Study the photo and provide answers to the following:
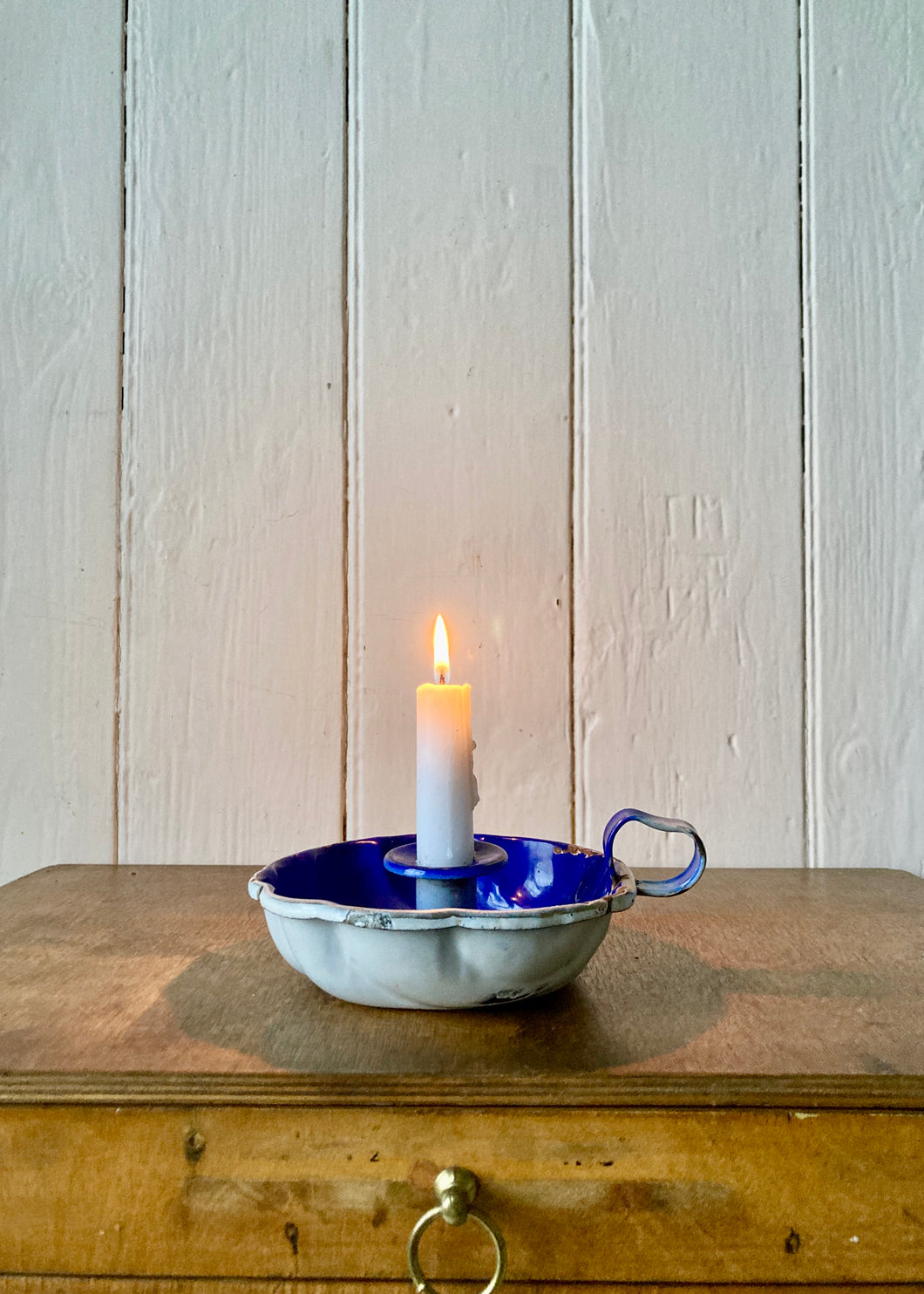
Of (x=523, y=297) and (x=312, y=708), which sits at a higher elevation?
(x=523, y=297)

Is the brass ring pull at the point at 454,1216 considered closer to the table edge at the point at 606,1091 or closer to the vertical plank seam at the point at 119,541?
the table edge at the point at 606,1091

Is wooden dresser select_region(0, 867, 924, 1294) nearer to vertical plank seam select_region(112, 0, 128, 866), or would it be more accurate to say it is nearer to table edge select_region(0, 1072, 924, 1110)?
table edge select_region(0, 1072, 924, 1110)

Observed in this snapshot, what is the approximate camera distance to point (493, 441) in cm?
74

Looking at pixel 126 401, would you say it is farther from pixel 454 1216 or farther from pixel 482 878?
pixel 454 1216

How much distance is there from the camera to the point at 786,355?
74 centimetres

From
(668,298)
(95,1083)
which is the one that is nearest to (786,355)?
(668,298)

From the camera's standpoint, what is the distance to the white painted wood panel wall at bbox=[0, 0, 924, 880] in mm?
734

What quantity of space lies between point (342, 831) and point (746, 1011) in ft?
1.30

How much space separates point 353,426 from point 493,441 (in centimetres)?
12

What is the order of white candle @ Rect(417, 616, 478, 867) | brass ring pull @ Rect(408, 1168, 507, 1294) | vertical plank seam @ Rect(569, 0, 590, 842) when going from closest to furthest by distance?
brass ring pull @ Rect(408, 1168, 507, 1294) → white candle @ Rect(417, 616, 478, 867) → vertical plank seam @ Rect(569, 0, 590, 842)

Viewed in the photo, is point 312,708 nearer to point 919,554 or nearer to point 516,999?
point 516,999

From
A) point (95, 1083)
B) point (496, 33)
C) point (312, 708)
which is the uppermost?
point (496, 33)

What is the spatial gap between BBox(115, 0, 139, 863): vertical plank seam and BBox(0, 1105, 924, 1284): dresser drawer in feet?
1.40

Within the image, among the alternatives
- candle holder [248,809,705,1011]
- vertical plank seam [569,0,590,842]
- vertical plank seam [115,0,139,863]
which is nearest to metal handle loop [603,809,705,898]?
candle holder [248,809,705,1011]
